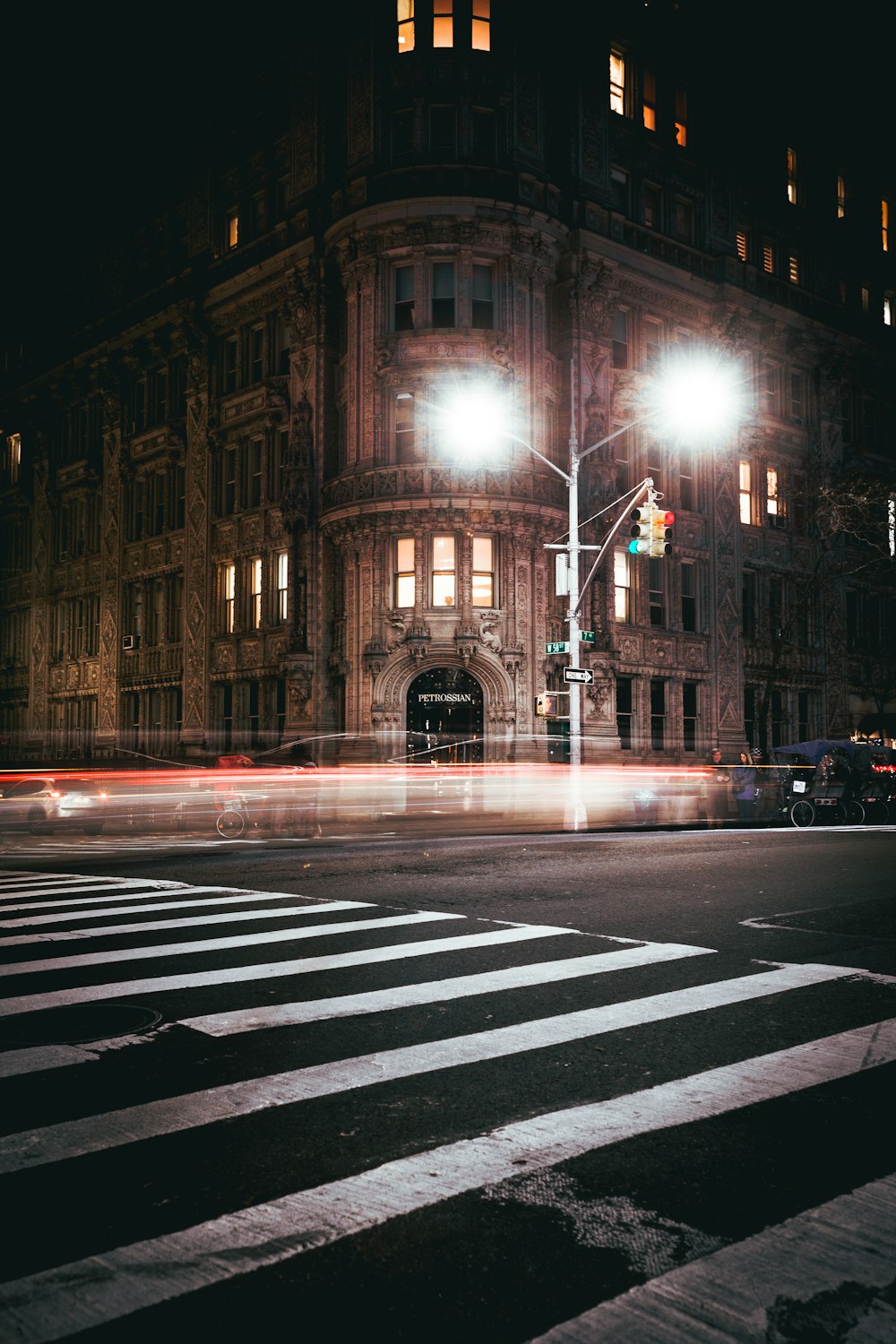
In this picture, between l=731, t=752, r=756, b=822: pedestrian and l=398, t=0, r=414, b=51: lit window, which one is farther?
l=398, t=0, r=414, b=51: lit window

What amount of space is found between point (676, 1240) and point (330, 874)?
1005 centimetres

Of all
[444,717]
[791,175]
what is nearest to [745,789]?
[444,717]

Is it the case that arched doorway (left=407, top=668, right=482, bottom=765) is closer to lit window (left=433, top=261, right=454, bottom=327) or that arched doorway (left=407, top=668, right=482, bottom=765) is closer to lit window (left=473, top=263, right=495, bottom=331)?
lit window (left=473, top=263, right=495, bottom=331)

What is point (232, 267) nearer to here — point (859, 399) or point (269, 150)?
point (269, 150)

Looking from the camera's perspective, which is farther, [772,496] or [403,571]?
[772,496]

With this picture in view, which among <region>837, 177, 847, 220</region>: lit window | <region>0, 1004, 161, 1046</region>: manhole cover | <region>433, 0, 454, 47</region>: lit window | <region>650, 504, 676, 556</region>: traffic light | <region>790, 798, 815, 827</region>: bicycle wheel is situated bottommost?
<region>790, 798, 815, 827</region>: bicycle wheel

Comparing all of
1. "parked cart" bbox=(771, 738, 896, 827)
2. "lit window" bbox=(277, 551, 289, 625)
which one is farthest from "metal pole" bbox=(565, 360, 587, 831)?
"lit window" bbox=(277, 551, 289, 625)

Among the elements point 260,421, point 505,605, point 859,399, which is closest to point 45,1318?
point 505,605

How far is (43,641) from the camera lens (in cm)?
5162

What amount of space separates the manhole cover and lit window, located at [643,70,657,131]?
41672 millimetres

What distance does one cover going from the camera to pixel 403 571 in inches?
1339

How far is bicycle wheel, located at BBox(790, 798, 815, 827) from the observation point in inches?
933

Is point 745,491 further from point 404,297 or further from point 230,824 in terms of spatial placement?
point 230,824

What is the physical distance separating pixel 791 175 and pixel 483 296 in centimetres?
2044
